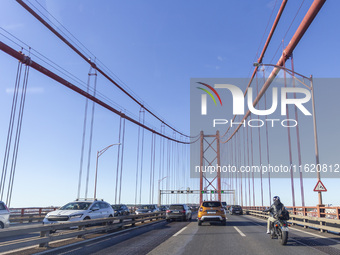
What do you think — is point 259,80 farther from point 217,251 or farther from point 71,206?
point 217,251

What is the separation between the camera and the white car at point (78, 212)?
13.1 metres

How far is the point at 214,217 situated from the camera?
1791 centimetres

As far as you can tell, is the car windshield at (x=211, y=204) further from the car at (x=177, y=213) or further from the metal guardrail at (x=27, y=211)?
the metal guardrail at (x=27, y=211)

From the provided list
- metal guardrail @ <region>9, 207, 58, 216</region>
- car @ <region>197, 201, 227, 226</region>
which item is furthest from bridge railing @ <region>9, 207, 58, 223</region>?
car @ <region>197, 201, 227, 226</region>

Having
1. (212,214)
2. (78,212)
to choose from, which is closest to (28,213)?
(78,212)

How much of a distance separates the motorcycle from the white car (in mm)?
8196

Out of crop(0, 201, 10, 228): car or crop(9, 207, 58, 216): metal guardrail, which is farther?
crop(9, 207, 58, 216): metal guardrail

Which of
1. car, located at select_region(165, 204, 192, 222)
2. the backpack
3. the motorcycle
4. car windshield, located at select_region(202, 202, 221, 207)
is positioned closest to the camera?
the motorcycle

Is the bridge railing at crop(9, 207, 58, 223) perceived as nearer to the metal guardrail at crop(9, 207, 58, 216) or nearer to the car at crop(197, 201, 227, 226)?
the metal guardrail at crop(9, 207, 58, 216)

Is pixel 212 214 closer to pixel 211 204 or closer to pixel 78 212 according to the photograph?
pixel 211 204

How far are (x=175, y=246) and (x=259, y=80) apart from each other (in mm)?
39660

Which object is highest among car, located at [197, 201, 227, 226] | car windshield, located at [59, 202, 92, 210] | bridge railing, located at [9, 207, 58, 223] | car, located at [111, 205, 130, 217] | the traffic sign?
the traffic sign

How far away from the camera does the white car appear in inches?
516

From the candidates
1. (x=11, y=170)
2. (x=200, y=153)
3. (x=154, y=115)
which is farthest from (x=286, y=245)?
(x=200, y=153)
